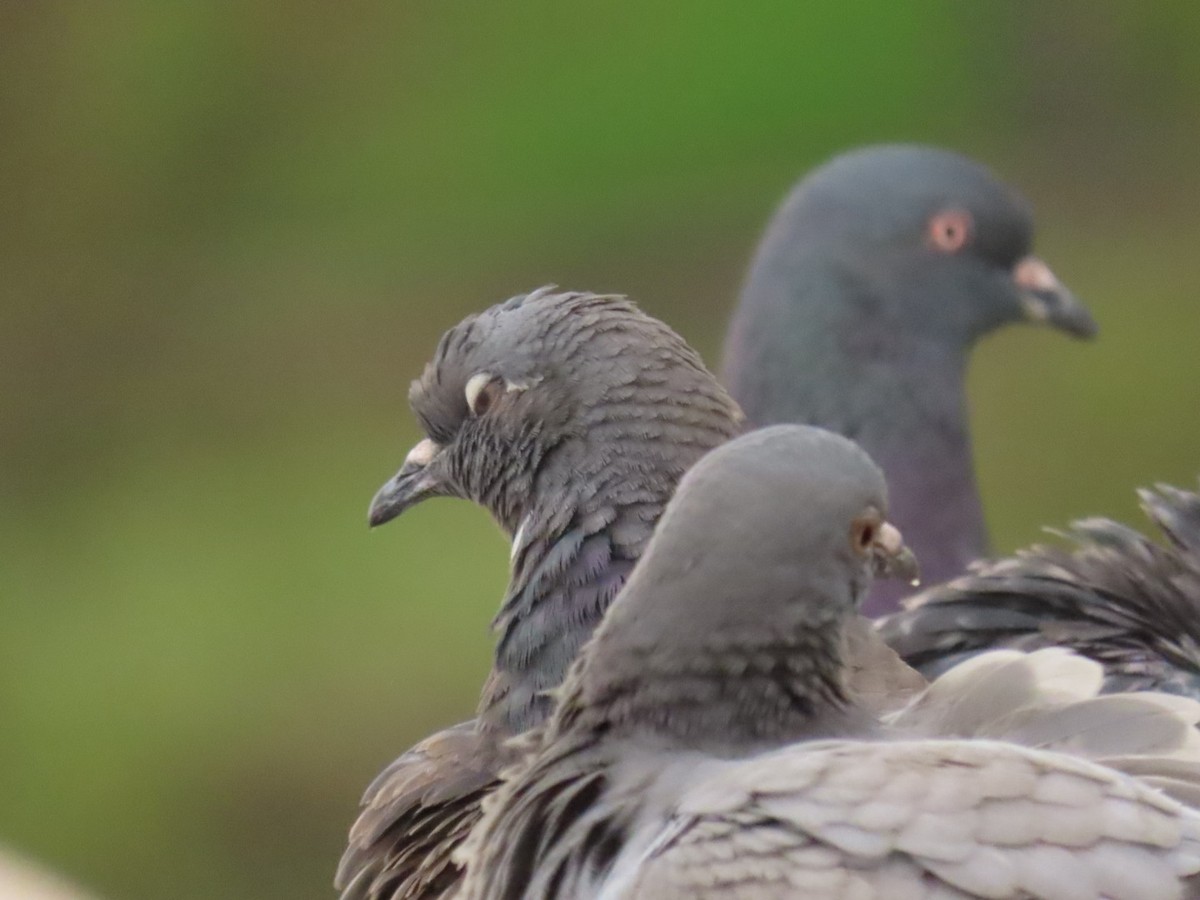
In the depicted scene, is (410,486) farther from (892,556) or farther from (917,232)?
(917,232)

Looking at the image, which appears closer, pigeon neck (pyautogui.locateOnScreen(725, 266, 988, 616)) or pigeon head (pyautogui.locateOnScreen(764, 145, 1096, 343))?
pigeon neck (pyautogui.locateOnScreen(725, 266, 988, 616))

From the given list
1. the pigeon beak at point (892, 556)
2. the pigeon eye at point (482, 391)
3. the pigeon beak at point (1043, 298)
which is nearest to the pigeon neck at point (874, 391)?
the pigeon beak at point (1043, 298)

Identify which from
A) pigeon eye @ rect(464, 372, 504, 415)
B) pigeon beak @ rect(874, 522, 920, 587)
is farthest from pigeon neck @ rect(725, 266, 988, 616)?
pigeon beak @ rect(874, 522, 920, 587)

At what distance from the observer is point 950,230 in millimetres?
4453

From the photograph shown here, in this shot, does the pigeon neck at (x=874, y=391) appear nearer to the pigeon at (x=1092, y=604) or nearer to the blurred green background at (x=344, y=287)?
the pigeon at (x=1092, y=604)

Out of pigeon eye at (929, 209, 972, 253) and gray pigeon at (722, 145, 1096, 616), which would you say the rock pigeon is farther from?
pigeon eye at (929, 209, 972, 253)

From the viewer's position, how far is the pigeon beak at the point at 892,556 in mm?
2076

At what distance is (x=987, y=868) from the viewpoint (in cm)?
181

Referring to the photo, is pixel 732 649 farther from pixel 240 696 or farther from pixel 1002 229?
pixel 240 696

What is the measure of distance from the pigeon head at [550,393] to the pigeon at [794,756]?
0.51 meters

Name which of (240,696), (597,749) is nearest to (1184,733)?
(597,749)

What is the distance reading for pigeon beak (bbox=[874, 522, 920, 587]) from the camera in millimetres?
2076

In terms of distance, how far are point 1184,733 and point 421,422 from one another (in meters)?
1.24

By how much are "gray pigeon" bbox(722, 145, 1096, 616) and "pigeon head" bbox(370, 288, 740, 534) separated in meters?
1.49
